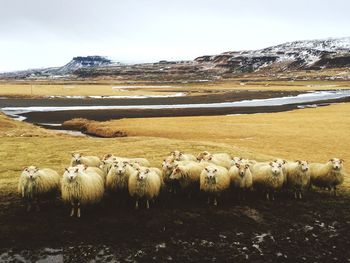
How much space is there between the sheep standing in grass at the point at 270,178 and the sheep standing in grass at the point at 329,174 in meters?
2.41

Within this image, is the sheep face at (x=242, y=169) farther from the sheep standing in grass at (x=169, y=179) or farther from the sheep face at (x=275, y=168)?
the sheep standing in grass at (x=169, y=179)

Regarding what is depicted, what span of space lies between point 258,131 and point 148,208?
98.7 ft

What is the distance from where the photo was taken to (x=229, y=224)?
15.2 m

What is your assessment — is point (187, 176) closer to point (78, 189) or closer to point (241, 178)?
point (241, 178)

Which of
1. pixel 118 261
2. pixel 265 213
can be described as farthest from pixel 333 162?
pixel 118 261

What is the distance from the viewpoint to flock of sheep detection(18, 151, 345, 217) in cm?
1578

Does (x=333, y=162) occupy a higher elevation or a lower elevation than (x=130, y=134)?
higher

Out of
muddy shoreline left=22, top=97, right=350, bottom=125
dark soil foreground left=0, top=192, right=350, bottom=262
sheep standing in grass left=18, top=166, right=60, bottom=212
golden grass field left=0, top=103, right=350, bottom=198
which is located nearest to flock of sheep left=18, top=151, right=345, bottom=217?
sheep standing in grass left=18, top=166, right=60, bottom=212

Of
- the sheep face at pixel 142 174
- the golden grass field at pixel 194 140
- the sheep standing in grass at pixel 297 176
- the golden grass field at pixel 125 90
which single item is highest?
the sheep face at pixel 142 174

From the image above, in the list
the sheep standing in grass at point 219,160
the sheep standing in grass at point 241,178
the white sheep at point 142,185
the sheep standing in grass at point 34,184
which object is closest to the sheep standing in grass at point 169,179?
the white sheep at point 142,185

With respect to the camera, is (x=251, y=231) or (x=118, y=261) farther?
(x=251, y=231)

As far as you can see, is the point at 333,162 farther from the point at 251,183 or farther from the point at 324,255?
the point at 324,255

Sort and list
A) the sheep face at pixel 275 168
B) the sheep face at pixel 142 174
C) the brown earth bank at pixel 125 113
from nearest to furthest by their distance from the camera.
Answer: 1. the sheep face at pixel 142 174
2. the sheep face at pixel 275 168
3. the brown earth bank at pixel 125 113

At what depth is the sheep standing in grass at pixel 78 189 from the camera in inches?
602
